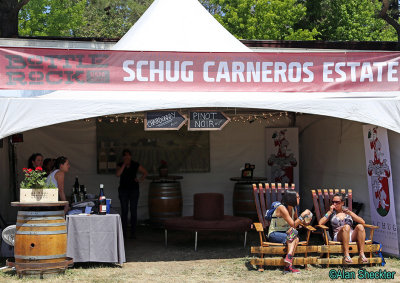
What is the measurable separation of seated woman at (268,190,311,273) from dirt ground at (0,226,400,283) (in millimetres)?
251

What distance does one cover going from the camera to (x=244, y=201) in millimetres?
10578

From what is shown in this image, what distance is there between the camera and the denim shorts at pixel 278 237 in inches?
271

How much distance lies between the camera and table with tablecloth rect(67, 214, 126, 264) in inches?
278

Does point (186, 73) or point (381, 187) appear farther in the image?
point (381, 187)

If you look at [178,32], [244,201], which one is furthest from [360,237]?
[178,32]

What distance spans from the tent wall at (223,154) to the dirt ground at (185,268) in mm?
1873

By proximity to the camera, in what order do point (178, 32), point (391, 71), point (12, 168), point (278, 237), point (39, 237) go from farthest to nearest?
point (12, 168)
point (178, 32)
point (391, 71)
point (278, 237)
point (39, 237)

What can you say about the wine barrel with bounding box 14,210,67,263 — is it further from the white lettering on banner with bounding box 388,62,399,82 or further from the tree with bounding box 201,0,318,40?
the tree with bounding box 201,0,318,40

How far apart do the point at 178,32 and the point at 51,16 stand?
1838cm

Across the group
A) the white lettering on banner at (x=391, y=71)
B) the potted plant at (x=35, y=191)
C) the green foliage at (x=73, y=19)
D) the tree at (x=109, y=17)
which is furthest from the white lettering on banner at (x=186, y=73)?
the tree at (x=109, y=17)

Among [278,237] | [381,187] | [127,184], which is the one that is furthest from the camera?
[127,184]

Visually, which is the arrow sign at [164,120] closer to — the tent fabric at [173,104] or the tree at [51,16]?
the tent fabric at [173,104]

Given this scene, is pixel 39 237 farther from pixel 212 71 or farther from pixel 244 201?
pixel 244 201

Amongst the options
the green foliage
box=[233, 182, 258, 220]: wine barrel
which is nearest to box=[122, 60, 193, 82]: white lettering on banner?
box=[233, 182, 258, 220]: wine barrel
